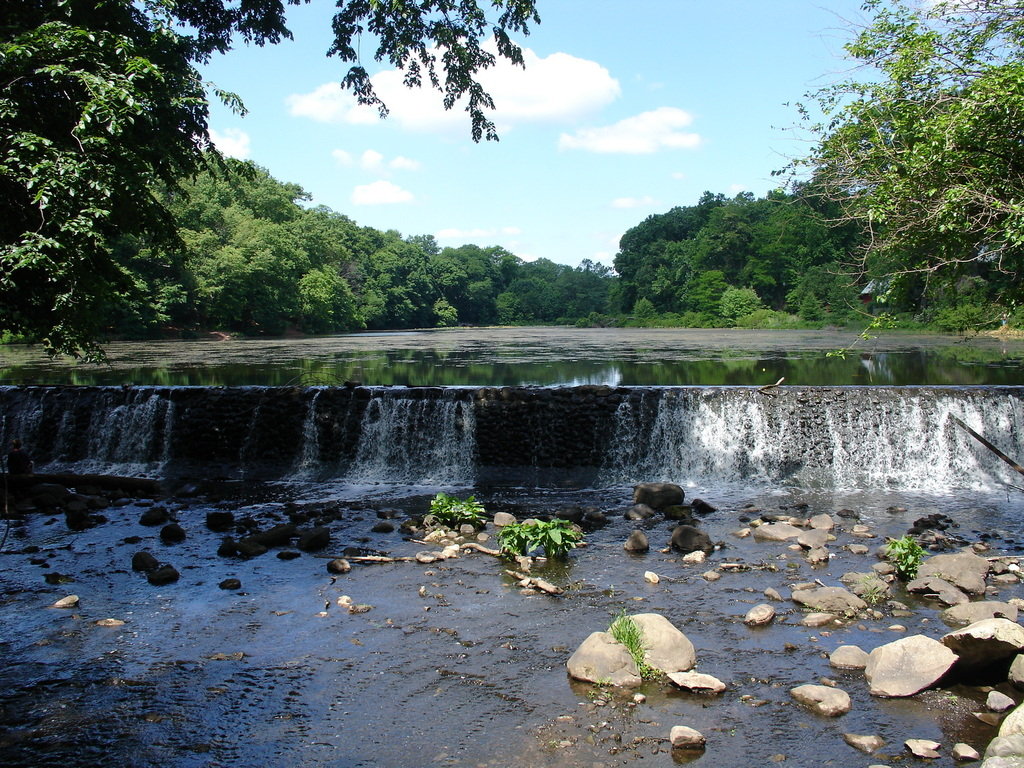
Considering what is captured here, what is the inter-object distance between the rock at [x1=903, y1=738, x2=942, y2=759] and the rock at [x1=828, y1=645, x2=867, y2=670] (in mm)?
1152

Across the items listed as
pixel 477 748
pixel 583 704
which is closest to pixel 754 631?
pixel 583 704

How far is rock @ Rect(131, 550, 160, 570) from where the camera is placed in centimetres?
935

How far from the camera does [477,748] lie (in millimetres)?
5281

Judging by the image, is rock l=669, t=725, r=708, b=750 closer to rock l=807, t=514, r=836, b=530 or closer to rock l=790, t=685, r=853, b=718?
rock l=790, t=685, r=853, b=718

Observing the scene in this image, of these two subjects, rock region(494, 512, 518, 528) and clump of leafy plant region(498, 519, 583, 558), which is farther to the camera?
rock region(494, 512, 518, 528)

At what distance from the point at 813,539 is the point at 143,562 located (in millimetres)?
8285

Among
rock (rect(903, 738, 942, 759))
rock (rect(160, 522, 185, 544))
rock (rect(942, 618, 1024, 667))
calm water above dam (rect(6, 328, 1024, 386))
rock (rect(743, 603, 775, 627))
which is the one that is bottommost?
rock (rect(160, 522, 185, 544))

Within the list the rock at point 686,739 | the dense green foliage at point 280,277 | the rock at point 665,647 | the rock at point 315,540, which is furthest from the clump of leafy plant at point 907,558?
the dense green foliage at point 280,277

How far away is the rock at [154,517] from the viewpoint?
38.5 feet

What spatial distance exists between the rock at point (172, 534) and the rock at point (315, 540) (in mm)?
1735

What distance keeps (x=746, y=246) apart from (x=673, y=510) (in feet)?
245

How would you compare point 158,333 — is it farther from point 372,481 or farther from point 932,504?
point 932,504

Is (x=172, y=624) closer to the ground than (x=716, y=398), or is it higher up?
closer to the ground

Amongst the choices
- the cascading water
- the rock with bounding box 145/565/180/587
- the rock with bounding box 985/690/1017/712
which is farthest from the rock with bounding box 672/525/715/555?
the rock with bounding box 145/565/180/587
